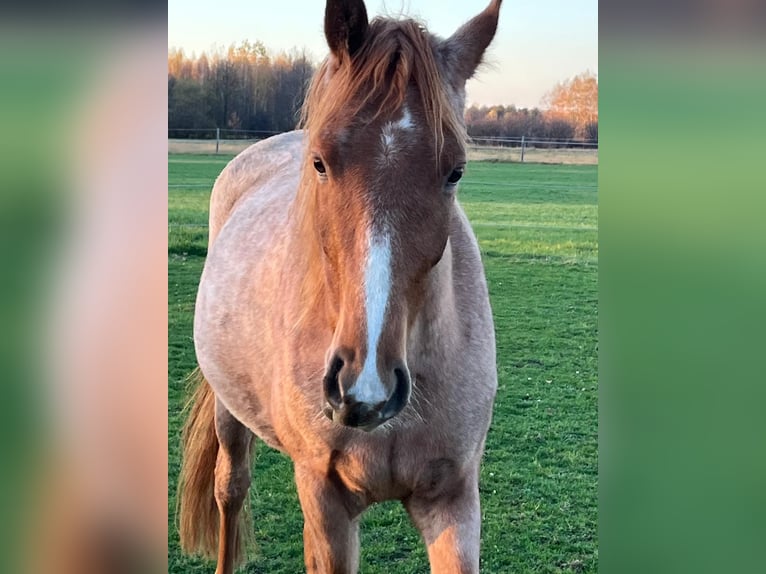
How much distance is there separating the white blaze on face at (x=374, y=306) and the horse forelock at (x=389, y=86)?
0.79 feet

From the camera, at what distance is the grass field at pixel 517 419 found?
138 inches

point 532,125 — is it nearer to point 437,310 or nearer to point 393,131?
point 437,310

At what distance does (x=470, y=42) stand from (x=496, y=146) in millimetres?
8142

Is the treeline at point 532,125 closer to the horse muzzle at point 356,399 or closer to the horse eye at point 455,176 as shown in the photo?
the horse eye at point 455,176

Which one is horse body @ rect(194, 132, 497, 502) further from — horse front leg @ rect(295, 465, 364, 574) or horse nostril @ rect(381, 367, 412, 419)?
horse nostril @ rect(381, 367, 412, 419)

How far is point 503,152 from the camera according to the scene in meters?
9.91

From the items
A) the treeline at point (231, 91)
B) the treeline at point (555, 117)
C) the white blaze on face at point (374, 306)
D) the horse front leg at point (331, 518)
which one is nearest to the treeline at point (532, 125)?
the treeline at point (555, 117)

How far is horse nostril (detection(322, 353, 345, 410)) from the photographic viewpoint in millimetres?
1360

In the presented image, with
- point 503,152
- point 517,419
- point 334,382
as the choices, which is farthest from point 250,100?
point 334,382

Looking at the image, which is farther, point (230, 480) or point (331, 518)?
point (230, 480)
